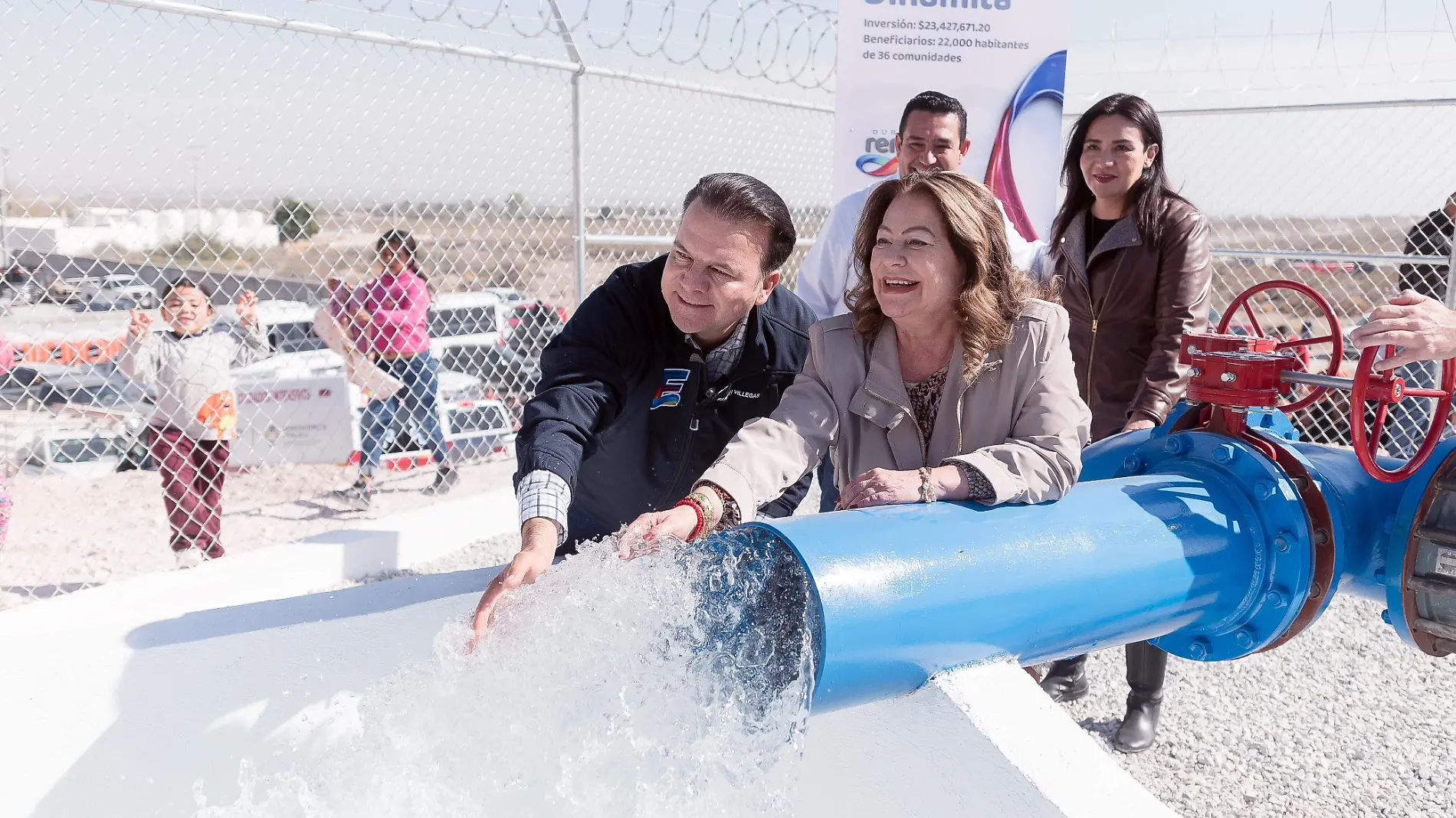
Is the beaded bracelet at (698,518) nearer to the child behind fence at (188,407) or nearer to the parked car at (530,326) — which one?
the child behind fence at (188,407)

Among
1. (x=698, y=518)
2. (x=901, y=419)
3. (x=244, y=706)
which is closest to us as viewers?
(x=698, y=518)

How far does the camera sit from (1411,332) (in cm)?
195

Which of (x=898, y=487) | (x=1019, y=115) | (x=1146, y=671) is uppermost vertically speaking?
(x=1019, y=115)

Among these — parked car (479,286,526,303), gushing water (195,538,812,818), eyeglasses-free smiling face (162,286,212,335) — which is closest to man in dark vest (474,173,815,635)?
gushing water (195,538,812,818)

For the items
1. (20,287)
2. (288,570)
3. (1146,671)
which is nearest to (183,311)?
(20,287)

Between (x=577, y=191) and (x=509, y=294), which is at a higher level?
(x=577, y=191)

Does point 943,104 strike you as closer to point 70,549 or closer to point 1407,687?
point 1407,687

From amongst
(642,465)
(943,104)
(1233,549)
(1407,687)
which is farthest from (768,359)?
(1407,687)

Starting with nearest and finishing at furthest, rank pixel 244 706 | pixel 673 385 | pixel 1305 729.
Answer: pixel 244 706
pixel 673 385
pixel 1305 729

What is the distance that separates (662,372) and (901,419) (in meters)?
0.68

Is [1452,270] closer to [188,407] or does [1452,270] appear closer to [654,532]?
[654,532]

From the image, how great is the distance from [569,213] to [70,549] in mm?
3156

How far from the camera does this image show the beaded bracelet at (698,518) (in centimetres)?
193

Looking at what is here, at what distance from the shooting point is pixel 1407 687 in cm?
364
